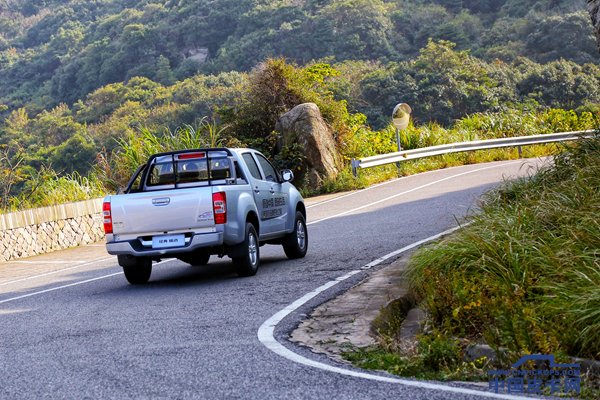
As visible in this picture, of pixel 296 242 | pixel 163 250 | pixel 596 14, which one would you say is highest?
pixel 596 14

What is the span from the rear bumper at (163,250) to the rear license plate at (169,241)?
0.18ft

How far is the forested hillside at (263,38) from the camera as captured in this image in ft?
232

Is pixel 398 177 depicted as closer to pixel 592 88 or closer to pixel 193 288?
pixel 193 288

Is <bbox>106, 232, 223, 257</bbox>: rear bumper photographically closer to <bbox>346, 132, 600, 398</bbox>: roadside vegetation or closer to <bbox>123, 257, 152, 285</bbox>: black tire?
<bbox>123, 257, 152, 285</bbox>: black tire

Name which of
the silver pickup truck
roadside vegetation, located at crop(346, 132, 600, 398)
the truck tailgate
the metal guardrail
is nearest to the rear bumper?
the silver pickup truck

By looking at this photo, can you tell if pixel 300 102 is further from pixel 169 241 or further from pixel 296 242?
pixel 169 241

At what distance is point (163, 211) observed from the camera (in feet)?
28.7

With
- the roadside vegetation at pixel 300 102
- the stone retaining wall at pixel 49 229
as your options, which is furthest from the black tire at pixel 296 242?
the stone retaining wall at pixel 49 229

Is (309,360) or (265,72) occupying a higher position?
(265,72)

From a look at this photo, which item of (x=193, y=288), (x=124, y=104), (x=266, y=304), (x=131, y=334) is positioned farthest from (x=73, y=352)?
(x=124, y=104)

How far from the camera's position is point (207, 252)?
8914 millimetres

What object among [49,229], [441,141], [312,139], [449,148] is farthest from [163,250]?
[441,141]

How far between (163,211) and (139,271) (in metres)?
1.23

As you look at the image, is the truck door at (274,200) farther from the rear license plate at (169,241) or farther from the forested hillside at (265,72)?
the forested hillside at (265,72)
